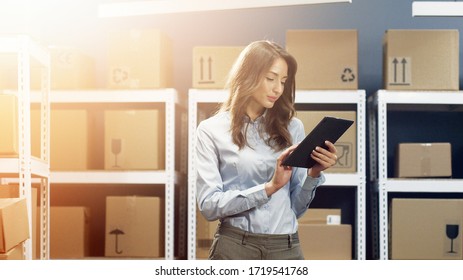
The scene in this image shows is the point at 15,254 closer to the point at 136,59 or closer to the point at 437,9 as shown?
the point at 136,59

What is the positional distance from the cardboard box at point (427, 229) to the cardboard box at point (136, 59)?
1.08m

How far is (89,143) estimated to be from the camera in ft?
10.9

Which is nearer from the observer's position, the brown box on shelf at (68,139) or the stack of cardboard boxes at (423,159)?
the stack of cardboard boxes at (423,159)

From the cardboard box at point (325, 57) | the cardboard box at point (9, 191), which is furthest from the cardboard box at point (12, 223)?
the cardboard box at point (325, 57)

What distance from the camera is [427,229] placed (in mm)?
3072

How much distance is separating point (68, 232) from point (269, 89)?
1.71 meters

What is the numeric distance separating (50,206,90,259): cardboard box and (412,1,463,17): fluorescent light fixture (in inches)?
59.4

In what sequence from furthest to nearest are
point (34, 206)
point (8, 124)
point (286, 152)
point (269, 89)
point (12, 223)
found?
point (34, 206) < point (8, 124) < point (12, 223) < point (269, 89) < point (286, 152)

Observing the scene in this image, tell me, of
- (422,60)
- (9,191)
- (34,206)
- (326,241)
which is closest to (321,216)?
(326,241)

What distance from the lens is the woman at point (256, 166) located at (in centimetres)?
167

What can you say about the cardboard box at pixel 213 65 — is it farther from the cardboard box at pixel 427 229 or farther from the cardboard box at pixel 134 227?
the cardboard box at pixel 427 229

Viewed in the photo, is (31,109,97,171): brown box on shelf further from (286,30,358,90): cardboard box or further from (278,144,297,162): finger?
(278,144,297,162): finger
